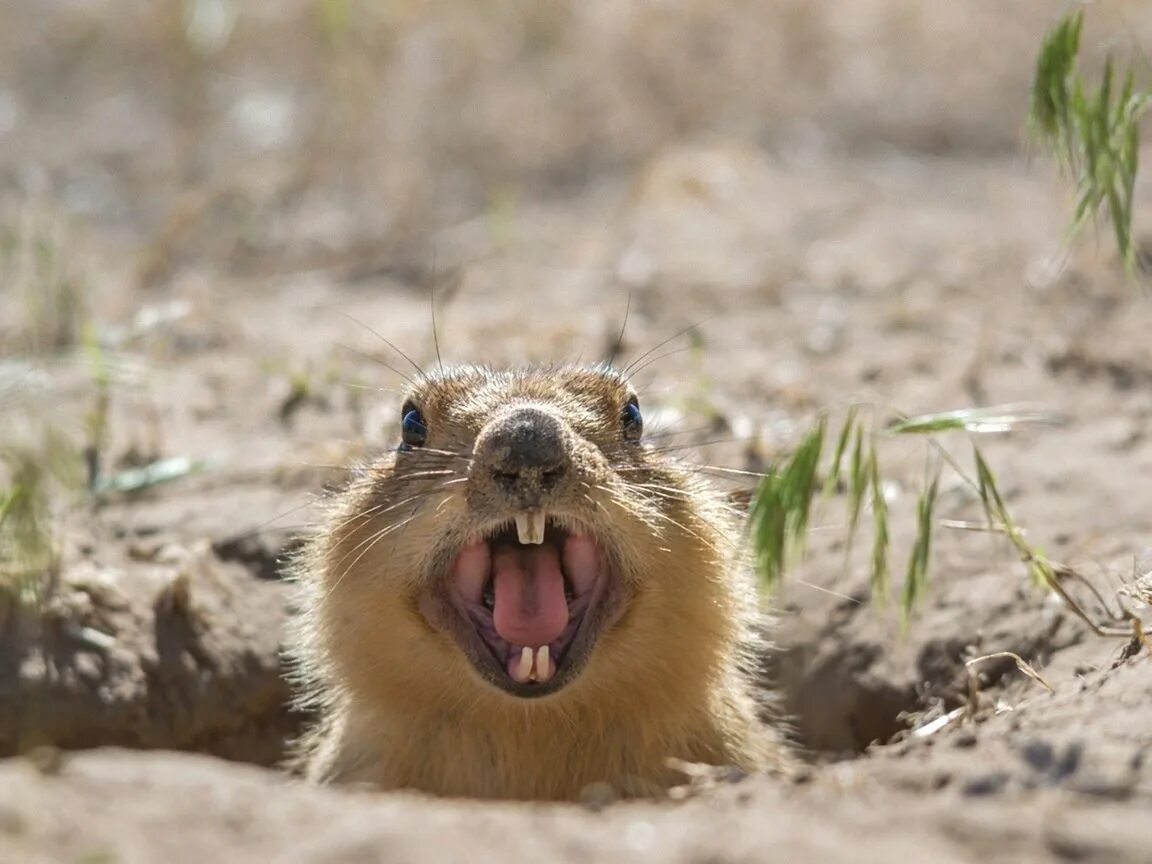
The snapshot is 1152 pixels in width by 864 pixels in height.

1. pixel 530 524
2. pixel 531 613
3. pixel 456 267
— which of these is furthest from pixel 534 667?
pixel 456 267

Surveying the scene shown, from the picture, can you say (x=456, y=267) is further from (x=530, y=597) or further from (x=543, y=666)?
(x=543, y=666)

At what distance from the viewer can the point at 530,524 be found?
3.83 metres

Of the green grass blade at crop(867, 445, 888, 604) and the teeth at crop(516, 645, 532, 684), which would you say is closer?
the green grass blade at crop(867, 445, 888, 604)

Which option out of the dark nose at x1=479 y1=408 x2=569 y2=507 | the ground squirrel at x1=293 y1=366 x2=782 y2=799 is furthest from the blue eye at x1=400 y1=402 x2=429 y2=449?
the dark nose at x1=479 y1=408 x2=569 y2=507

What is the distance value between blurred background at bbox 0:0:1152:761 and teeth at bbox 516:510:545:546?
1.00 m

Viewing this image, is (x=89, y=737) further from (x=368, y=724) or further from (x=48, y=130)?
(x=48, y=130)

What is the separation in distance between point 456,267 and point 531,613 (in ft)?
14.1

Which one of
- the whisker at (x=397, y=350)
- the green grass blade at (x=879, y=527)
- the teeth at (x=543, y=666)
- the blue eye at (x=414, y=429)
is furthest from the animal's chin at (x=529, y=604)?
the whisker at (x=397, y=350)

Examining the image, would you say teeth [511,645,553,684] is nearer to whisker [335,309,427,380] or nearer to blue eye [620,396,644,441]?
blue eye [620,396,644,441]

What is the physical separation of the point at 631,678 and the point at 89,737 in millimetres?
1709

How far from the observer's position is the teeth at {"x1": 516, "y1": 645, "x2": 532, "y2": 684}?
3.94m

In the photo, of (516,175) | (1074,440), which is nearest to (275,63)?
(516,175)

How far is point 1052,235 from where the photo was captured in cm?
803

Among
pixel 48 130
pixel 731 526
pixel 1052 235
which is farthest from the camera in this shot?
pixel 48 130
